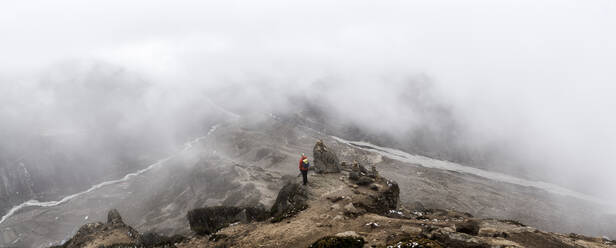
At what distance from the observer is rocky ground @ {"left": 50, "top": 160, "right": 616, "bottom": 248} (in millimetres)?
26828

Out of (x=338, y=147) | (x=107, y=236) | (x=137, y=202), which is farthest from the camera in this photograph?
(x=338, y=147)

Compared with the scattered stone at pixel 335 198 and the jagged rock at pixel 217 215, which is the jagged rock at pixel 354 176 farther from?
the jagged rock at pixel 217 215

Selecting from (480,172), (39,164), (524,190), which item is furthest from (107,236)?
(39,164)

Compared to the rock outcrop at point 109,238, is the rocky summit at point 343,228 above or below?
above

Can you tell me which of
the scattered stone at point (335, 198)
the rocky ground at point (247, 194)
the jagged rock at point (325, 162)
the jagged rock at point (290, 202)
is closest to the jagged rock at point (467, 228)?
the scattered stone at point (335, 198)

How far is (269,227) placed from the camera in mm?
36156

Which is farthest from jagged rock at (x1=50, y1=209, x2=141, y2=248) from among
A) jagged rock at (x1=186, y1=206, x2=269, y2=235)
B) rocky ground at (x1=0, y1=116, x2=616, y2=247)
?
rocky ground at (x1=0, y1=116, x2=616, y2=247)

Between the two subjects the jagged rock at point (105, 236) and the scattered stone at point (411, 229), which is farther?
the jagged rock at point (105, 236)

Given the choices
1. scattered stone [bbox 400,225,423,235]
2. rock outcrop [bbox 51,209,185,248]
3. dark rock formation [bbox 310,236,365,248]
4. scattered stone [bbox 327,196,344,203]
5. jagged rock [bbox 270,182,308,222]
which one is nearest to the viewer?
dark rock formation [bbox 310,236,365,248]

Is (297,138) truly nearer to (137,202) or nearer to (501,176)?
(137,202)

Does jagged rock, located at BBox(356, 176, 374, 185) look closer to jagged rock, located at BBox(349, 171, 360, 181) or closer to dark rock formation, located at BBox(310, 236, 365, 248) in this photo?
jagged rock, located at BBox(349, 171, 360, 181)

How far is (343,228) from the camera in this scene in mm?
32312

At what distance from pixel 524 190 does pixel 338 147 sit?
68.2 metres

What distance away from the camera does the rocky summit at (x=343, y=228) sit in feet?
88.2
